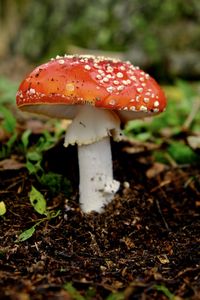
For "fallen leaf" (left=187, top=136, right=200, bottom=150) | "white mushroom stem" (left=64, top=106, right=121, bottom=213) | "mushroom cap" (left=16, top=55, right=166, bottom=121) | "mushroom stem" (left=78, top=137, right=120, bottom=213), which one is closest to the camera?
"mushroom cap" (left=16, top=55, right=166, bottom=121)

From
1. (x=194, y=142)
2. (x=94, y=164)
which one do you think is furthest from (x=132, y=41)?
(x=94, y=164)

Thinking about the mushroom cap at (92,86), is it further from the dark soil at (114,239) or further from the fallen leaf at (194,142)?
the fallen leaf at (194,142)

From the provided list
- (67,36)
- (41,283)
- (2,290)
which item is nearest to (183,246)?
A: (41,283)

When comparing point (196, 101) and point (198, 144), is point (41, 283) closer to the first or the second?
point (198, 144)

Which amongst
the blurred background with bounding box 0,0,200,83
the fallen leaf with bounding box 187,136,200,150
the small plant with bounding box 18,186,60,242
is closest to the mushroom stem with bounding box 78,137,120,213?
the small plant with bounding box 18,186,60,242

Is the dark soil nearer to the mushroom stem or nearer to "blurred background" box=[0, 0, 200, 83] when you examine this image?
the mushroom stem

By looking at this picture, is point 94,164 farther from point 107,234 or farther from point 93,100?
point 93,100

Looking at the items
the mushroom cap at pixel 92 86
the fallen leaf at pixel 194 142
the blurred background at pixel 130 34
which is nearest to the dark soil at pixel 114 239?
the fallen leaf at pixel 194 142
